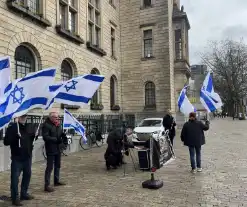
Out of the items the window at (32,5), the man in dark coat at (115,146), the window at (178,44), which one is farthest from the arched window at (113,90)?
the man in dark coat at (115,146)

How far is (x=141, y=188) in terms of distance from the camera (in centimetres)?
783

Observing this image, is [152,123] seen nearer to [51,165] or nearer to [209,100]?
[209,100]

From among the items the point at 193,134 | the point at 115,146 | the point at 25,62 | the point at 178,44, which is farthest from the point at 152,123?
Answer: the point at 178,44

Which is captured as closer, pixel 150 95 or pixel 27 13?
pixel 27 13

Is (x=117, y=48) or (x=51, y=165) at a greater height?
(x=117, y=48)

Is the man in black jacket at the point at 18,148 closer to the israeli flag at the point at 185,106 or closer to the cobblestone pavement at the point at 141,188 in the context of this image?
the cobblestone pavement at the point at 141,188

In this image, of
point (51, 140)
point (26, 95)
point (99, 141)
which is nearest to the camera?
point (26, 95)

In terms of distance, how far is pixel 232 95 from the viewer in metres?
70.0

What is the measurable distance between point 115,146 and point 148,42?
2093cm

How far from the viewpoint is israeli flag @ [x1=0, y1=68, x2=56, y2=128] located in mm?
6312

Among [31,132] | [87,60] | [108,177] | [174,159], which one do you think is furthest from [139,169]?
[87,60]

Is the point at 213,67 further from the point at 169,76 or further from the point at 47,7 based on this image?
the point at 47,7

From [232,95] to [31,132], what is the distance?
6860cm

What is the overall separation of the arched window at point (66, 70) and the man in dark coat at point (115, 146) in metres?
10.2
